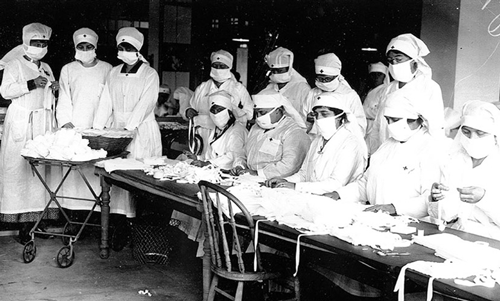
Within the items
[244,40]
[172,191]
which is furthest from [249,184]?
[244,40]

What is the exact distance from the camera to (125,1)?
10312 millimetres

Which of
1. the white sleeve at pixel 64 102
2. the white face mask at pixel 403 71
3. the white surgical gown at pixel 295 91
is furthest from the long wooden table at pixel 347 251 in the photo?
the white surgical gown at pixel 295 91

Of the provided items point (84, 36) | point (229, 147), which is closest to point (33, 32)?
point (84, 36)

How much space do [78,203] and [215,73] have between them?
206 centimetres

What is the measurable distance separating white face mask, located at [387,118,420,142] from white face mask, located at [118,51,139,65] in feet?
10.5

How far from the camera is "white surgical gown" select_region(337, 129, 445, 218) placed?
157 inches

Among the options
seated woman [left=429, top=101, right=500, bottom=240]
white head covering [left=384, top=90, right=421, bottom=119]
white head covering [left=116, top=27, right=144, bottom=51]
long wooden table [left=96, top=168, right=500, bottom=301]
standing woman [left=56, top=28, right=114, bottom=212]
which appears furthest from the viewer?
standing woman [left=56, top=28, right=114, bottom=212]

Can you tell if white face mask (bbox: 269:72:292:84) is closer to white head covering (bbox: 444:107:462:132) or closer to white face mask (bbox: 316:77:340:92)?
white face mask (bbox: 316:77:340:92)

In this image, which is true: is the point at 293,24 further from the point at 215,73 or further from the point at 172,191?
the point at 172,191

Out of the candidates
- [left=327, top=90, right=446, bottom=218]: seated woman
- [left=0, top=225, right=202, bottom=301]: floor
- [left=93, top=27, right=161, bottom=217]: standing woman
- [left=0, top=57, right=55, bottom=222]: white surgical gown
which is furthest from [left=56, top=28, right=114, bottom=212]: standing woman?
[left=327, top=90, right=446, bottom=218]: seated woman

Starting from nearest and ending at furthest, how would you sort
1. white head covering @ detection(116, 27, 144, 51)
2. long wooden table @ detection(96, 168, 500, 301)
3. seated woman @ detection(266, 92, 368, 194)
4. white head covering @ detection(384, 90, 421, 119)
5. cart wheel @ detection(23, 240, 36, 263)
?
1. long wooden table @ detection(96, 168, 500, 301)
2. white head covering @ detection(384, 90, 421, 119)
3. seated woman @ detection(266, 92, 368, 194)
4. cart wheel @ detection(23, 240, 36, 263)
5. white head covering @ detection(116, 27, 144, 51)

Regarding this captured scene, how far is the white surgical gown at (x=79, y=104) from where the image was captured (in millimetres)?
6484

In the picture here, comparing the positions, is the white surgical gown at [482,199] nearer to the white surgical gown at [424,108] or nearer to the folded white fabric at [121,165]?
the white surgical gown at [424,108]

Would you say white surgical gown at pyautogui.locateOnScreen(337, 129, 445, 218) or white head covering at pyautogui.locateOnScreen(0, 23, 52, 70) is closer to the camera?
white surgical gown at pyautogui.locateOnScreen(337, 129, 445, 218)
